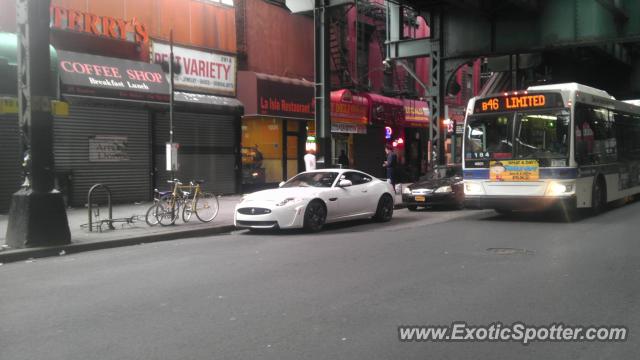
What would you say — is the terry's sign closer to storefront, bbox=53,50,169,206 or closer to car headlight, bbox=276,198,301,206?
storefront, bbox=53,50,169,206

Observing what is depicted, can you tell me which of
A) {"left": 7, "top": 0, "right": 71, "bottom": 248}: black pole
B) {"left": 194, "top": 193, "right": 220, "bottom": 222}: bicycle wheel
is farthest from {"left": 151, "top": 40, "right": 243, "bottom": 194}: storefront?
{"left": 7, "top": 0, "right": 71, "bottom": 248}: black pole

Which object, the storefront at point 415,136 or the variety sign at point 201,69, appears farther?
the storefront at point 415,136

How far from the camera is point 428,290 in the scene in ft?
22.6

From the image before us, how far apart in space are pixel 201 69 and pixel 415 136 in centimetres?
1556

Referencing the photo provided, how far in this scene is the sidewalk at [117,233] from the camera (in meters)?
10.0

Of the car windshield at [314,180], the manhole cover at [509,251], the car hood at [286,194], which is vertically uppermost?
the car windshield at [314,180]

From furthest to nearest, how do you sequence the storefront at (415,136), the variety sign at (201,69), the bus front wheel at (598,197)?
1. the storefront at (415,136)
2. the variety sign at (201,69)
3. the bus front wheel at (598,197)

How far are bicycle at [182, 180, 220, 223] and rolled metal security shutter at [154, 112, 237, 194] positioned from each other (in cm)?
431

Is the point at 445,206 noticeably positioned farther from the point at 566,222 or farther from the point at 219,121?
the point at 219,121

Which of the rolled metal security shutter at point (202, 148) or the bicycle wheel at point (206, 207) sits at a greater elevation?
the rolled metal security shutter at point (202, 148)

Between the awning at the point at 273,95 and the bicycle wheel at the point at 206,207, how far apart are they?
6.16 meters

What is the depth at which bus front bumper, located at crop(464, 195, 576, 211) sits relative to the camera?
13.3 metres

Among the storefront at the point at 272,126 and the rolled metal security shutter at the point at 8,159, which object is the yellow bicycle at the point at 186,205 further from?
the storefront at the point at 272,126

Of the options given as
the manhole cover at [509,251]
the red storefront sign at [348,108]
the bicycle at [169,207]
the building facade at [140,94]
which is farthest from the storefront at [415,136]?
the manhole cover at [509,251]
